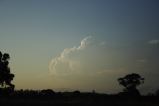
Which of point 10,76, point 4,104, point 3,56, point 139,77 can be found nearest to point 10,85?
point 10,76

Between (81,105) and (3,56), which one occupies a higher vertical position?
(3,56)

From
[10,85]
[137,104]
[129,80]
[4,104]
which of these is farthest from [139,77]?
[4,104]

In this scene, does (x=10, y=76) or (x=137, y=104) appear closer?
(x=137, y=104)

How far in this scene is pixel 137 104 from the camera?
127 feet

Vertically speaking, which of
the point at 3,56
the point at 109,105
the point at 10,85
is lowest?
the point at 109,105

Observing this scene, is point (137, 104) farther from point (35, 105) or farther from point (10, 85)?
point (10, 85)

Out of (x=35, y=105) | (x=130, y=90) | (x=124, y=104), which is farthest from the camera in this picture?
(x=130, y=90)

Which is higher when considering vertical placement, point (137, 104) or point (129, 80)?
point (129, 80)

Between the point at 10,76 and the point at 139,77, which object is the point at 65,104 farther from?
the point at 139,77

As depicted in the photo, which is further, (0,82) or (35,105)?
(0,82)

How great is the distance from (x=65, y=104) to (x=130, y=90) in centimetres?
5475

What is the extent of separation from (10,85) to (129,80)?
37.9 m

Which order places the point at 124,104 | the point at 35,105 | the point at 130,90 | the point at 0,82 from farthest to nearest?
the point at 130,90 < the point at 0,82 < the point at 124,104 < the point at 35,105

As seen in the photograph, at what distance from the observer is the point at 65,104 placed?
37281 mm
